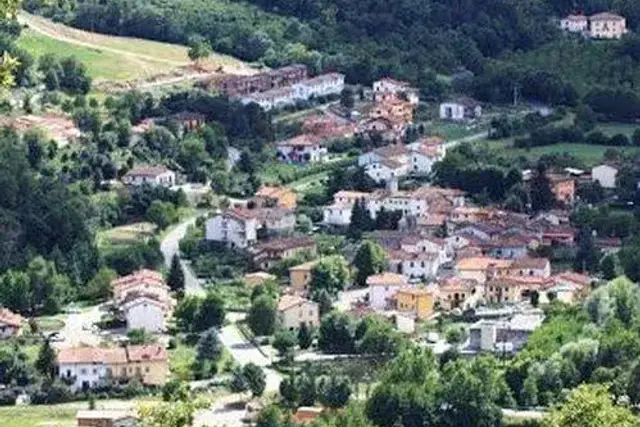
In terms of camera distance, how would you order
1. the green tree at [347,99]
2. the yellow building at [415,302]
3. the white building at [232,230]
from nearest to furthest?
1. the yellow building at [415,302]
2. the white building at [232,230]
3. the green tree at [347,99]

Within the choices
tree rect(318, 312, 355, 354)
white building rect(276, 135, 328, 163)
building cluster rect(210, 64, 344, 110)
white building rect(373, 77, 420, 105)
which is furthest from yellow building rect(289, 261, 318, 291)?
white building rect(373, 77, 420, 105)

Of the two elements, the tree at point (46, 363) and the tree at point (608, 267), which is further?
the tree at point (608, 267)

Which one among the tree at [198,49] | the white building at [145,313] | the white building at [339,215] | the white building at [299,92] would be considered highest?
the tree at [198,49]

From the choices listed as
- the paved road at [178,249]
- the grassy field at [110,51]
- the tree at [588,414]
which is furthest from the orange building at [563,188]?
the tree at [588,414]

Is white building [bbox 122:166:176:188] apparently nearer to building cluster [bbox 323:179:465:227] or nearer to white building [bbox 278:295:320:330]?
building cluster [bbox 323:179:465:227]

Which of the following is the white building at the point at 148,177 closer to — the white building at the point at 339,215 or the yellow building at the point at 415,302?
the white building at the point at 339,215

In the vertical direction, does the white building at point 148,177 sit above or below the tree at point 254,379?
above

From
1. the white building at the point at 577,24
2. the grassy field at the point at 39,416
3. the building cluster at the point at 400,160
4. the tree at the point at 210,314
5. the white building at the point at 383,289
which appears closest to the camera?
the grassy field at the point at 39,416
